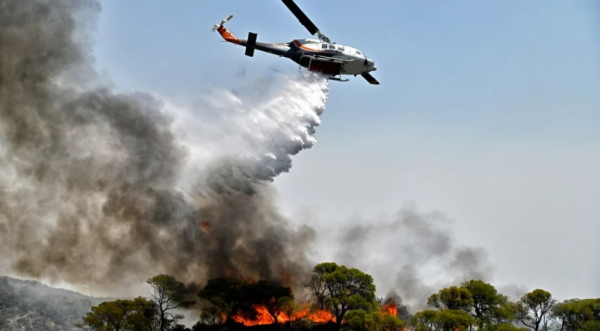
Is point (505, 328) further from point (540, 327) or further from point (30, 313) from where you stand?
point (30, 313)

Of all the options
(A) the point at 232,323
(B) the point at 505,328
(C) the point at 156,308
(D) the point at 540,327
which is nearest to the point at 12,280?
(C) the point at 156,308

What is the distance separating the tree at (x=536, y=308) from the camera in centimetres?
6134

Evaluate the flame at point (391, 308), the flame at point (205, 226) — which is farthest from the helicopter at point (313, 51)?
the flame at point (391, 308)

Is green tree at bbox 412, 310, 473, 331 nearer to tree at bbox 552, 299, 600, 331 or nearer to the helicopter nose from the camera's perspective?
tree at bbox 552, 299, 600, 331

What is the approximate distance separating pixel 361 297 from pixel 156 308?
2551 centimetres

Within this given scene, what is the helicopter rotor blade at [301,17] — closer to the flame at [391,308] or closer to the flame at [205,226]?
the flame at [205,226]

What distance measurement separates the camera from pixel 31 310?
254ft

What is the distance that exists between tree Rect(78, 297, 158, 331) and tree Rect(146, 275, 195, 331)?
130cm

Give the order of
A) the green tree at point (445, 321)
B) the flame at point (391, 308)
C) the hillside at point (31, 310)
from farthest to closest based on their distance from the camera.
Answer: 1. the hillside at point (31, 310)
2. the flame at point (391, 308)
3. the green tree at point (445, 321)

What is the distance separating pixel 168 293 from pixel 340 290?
21456 mm

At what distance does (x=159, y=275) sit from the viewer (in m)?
59.6

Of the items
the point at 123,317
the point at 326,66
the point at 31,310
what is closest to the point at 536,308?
the point at 326,66

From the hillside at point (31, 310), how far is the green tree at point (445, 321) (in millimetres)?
50858

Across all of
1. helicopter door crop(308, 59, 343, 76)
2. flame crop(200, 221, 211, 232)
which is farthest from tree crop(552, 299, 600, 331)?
flame crop(200, 221, 211, 232)
